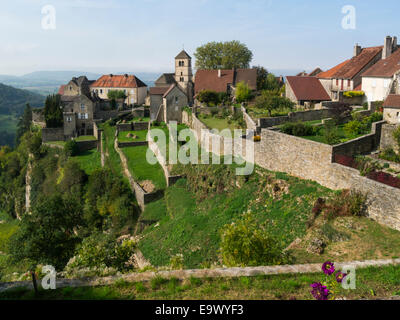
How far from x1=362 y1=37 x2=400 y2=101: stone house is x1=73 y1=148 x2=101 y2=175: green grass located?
28132 millimetres

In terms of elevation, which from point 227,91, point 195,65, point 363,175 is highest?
point 195,65

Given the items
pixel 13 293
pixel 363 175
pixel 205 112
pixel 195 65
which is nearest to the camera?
pixel 13 293

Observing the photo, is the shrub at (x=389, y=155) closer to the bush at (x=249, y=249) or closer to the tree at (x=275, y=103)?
the bush at (x=249, y=249)

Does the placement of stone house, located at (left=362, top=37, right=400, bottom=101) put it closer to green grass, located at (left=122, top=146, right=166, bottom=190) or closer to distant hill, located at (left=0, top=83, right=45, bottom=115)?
green grass, located at (left=122, top=146, right=166, bottom=190)

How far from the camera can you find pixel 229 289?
8.38m

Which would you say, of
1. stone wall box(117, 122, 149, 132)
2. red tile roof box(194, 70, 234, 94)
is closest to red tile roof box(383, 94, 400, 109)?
red tile roof box(194, 70, 234, 94)

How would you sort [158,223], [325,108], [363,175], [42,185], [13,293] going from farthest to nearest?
[42,185]
[325,108]
[158,223]
[363,175]
[13,293]

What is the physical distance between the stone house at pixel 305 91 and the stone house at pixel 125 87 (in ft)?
120

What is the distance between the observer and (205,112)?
39.5m

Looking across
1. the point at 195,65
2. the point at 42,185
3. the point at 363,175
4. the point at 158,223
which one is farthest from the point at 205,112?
the point at 195,65

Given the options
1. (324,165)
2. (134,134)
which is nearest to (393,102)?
(324,165)
